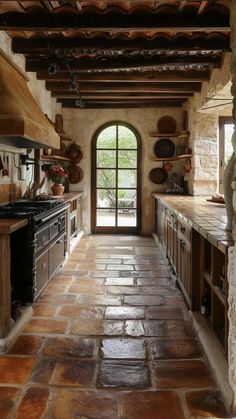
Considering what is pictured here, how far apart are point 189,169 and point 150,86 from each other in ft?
5.40

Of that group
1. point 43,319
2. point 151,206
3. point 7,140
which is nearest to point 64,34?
point 7,140

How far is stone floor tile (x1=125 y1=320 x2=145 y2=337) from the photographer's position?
284 cm

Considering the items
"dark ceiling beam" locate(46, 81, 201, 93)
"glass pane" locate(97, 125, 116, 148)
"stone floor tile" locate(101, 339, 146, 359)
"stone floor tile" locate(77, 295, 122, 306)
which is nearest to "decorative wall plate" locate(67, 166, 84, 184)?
"glass pane" locate(97, 125, 116, 148)

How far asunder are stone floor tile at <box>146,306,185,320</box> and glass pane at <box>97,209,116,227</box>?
4.15 meters

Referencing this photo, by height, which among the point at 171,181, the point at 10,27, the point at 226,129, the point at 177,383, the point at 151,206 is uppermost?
the point at 10,27

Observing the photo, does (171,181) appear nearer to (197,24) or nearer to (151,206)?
(151,206)

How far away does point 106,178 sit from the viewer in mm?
7402

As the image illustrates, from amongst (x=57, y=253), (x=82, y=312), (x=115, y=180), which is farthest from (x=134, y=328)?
(x=115, y=180)

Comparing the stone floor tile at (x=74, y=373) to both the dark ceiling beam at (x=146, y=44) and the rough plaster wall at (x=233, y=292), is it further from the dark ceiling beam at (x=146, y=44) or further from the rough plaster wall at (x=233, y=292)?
the dark ceiling beam at (x=146, y=44)

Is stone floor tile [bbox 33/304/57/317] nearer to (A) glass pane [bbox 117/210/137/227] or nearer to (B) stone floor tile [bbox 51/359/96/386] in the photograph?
(B) stone floor tile [bbox 51/359/96/386]

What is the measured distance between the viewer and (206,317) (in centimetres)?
291

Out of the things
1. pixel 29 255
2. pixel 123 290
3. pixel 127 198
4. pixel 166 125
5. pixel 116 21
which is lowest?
pixel 123 290

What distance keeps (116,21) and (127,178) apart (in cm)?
421

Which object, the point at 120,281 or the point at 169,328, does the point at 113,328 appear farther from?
the point at 120,281
